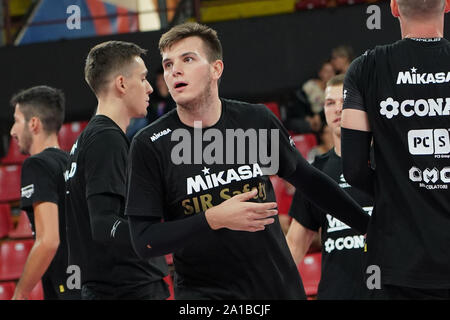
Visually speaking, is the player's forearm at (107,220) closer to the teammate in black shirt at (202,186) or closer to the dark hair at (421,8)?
the teammate in black shirt at (202,186)

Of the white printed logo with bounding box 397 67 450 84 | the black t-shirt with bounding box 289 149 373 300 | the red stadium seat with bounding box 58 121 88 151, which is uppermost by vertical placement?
the red stadium seat with bounding box 58 121 88 151

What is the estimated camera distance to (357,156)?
2.89 metres

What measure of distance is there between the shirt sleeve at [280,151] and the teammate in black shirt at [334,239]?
1250 mm

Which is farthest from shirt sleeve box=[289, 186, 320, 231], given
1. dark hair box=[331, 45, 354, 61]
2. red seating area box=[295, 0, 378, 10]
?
red seating area box=[295, 0, 378, 10]

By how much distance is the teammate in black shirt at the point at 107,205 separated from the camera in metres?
3.61

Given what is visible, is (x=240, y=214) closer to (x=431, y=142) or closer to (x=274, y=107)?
(x=431, y=142)

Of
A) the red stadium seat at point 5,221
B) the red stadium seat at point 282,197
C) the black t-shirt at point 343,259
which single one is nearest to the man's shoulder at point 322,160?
the black t-shirt at point 343,259

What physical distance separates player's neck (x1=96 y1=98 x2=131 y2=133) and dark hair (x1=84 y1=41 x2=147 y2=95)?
0.11 meters

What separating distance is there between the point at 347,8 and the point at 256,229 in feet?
23.9

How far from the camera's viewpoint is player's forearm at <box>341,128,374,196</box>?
9.48 ft

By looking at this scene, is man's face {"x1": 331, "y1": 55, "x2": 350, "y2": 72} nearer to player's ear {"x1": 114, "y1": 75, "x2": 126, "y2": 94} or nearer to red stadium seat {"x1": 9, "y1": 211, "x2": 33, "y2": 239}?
red stadium seat {"x1": 9, "y1": 211, "x2": 33, "y2": 239}

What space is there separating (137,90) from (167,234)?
1.45m

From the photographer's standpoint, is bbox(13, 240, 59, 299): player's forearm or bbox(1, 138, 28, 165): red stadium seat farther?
bbox(1, 138, 28, 165): red stadium seat
